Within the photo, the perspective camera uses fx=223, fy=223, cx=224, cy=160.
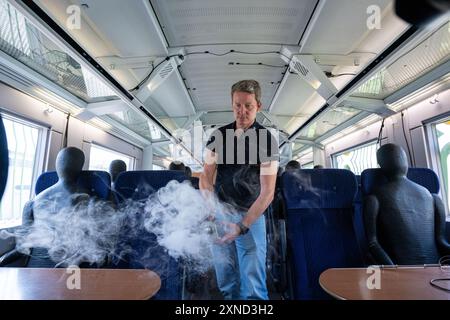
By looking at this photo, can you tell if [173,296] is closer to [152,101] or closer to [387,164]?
[387,164]

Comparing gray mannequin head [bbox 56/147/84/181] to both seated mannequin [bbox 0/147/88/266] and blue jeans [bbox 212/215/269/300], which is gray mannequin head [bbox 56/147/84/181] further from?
blue jeans [bbox 212/215/269/300]

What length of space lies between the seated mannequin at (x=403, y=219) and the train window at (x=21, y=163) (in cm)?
374

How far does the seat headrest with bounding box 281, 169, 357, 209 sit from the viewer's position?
180 centimetres

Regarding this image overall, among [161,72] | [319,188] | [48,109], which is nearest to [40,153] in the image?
[48,109]

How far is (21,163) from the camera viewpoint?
9.42ft

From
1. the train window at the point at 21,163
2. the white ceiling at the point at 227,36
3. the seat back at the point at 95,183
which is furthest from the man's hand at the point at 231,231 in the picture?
the train window at the point at 21,163

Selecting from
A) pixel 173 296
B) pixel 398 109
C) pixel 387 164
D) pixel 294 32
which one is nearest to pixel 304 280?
pixel 173 296

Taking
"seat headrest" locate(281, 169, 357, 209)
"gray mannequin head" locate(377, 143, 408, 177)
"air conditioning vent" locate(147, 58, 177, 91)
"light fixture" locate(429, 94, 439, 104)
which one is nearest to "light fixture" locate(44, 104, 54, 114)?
"air conditioning vent" locate(147, 58, 177, 91)

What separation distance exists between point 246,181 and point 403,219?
127 centimetres

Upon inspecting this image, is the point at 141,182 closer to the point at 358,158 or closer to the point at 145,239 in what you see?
the point at 145,239

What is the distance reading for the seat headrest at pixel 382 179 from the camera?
1.86 meters

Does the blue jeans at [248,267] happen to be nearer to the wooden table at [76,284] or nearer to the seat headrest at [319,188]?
the seat headrest at [319,188]

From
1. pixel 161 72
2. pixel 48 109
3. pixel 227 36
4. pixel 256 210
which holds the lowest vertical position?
pixel 256 210

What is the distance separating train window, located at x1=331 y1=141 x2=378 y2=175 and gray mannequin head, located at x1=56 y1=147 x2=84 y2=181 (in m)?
4.49
